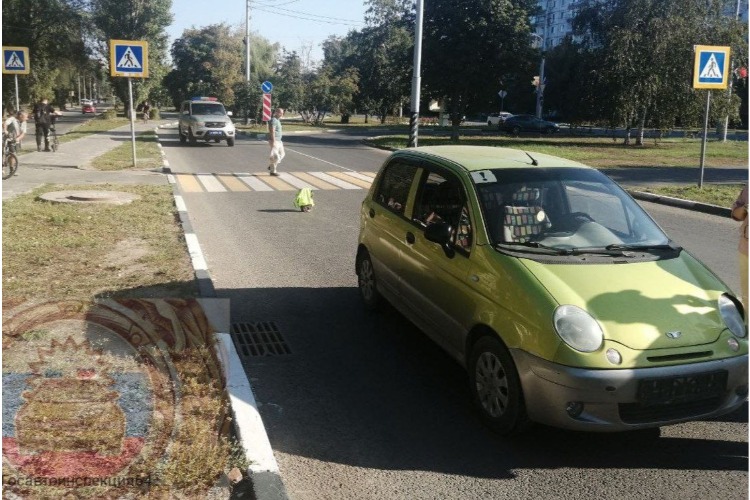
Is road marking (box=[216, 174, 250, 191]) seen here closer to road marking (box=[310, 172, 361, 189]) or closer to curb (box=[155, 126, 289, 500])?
road marking (box=[310, 172, 361, 189])

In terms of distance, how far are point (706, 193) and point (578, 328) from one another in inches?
562

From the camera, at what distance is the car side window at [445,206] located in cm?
530

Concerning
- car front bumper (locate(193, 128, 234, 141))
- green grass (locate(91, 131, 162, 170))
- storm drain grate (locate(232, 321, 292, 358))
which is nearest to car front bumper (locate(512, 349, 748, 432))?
storm drain grate (locate(232, 321, 292, 358))

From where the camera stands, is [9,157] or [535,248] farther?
[9,157]

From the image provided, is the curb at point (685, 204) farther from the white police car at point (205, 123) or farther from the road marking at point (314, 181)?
the white police car at point (205, 123)

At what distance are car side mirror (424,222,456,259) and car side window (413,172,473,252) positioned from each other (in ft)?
0.19

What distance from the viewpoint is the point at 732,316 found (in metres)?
4.50

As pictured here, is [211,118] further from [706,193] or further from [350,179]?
[706,193]

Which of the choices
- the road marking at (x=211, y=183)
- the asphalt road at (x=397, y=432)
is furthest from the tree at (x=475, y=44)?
the asphalt road at (x=397, y=432)

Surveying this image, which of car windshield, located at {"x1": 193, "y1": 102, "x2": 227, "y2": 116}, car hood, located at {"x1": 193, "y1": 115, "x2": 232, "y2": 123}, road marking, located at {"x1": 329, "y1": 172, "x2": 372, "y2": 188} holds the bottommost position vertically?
road marking, located at {"x1": 329, "y1": 172, "x2": 372, "y2": 188}

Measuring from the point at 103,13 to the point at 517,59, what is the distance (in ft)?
139

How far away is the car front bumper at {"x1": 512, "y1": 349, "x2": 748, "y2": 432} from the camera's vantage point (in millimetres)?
4023

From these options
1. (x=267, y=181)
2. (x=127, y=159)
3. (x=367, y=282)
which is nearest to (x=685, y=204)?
(x=267, y=181)

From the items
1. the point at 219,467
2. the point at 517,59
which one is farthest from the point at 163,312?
the point at 517,59
